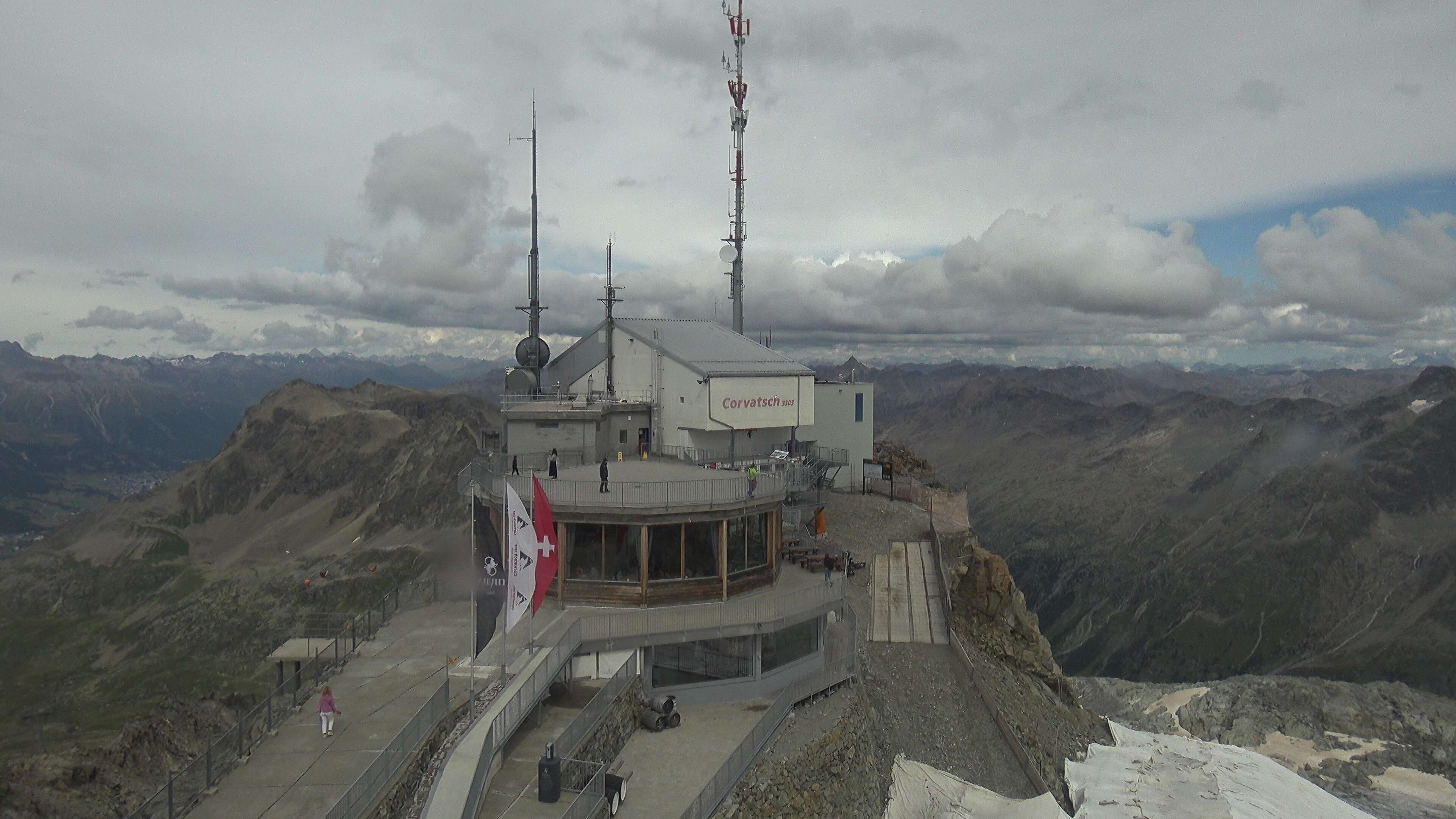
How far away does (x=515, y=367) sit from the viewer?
134ft

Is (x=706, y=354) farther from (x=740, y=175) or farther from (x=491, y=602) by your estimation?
(x=740, y=175)

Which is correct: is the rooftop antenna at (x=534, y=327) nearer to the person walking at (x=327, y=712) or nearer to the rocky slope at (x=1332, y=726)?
the person walking at (x=327, y=712)

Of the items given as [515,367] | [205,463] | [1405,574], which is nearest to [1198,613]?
[1405,574]

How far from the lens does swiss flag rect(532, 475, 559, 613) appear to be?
18.7 metres

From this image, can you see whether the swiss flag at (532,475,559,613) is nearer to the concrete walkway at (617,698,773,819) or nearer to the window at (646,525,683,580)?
the concrete walkway at (617,698,773,819)

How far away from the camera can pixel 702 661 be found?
23.3 metres

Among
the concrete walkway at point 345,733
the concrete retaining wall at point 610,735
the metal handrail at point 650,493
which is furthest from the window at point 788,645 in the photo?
the concrete walkway at point 345,733

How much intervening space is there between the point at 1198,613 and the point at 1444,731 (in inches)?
3638

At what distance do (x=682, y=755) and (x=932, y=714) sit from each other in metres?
11.9

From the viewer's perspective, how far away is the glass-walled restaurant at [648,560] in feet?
78.2

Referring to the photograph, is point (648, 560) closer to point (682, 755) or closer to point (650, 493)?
point (650, 493)

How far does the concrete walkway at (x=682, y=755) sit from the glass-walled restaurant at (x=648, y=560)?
10.8 feet

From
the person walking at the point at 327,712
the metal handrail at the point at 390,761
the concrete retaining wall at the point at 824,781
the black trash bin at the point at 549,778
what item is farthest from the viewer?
the person walking at the point at 327,712

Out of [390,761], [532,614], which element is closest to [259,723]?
[390,761]
